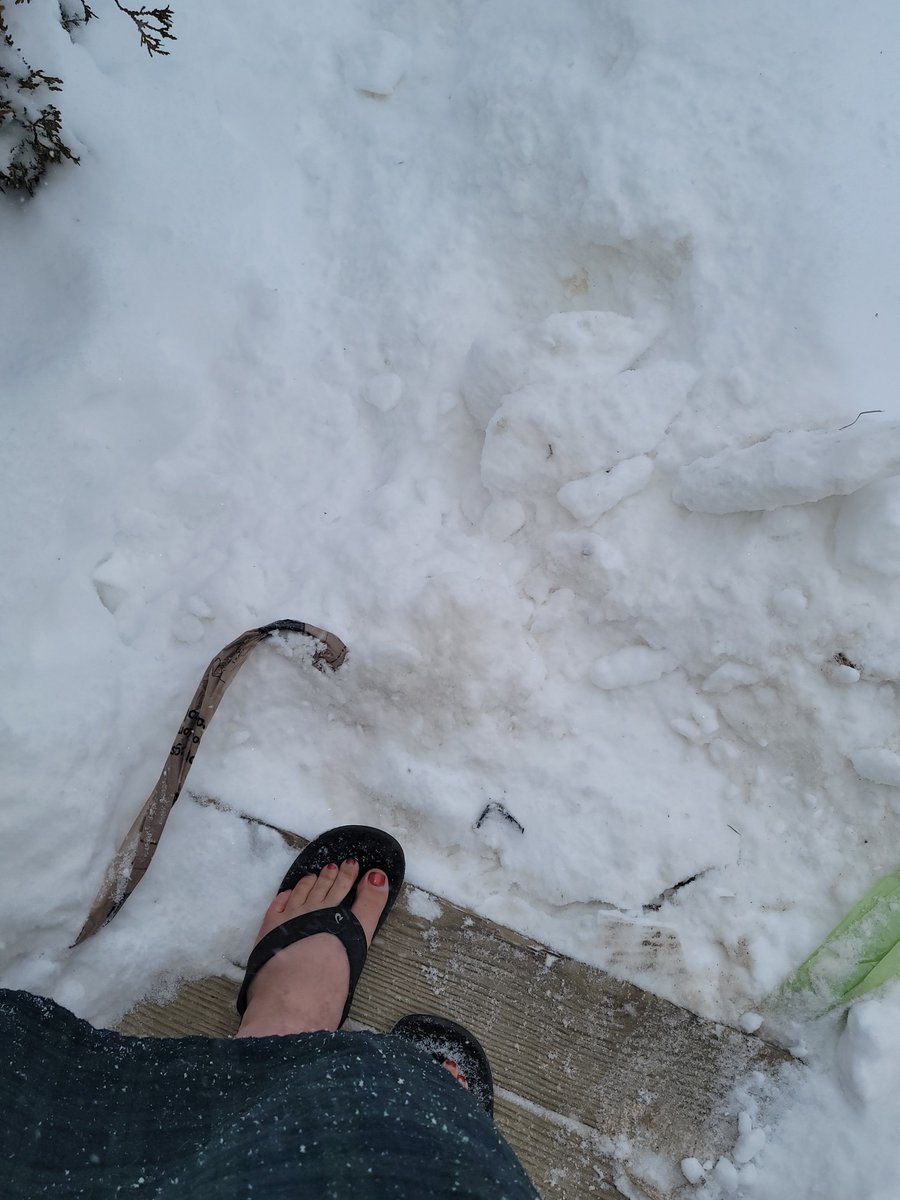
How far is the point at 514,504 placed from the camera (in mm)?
1755

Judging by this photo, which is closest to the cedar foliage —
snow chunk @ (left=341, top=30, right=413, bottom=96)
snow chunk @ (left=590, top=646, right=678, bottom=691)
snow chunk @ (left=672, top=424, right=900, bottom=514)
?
snow chunk @ (left=341, top=30, right=413, bottom=96)

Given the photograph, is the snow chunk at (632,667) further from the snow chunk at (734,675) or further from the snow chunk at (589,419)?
the snow chunk at (589,419)

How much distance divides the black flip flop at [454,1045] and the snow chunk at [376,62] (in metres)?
2.13

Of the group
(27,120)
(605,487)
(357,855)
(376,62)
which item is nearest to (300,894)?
(357,855)

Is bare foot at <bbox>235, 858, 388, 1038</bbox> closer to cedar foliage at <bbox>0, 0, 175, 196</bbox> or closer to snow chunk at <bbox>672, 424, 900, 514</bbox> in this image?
snow chunk at <bbox>672, 424, 900, 514</bbox>

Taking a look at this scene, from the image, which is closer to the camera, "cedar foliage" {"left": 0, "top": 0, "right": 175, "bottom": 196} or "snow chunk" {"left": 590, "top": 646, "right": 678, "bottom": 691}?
"cedar foliage" {"left": 0, "top": 0, "right": 175, "bottom": 196}

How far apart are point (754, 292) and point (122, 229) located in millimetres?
1394

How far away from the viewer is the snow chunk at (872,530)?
1519 millimetres

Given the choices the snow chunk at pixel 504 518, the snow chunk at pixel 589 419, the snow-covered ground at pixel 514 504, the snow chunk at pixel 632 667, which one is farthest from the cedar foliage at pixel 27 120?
the snow chunk at pixel 632 667

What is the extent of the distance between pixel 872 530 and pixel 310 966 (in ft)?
4.70

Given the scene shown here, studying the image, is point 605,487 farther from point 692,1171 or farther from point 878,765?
point 692,1171

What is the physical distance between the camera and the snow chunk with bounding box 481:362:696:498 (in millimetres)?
1681

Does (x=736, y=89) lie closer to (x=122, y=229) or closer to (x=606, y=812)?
(x=122, y=229)

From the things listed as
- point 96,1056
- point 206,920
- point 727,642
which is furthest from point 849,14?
point 96,1056
